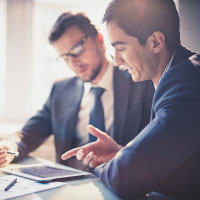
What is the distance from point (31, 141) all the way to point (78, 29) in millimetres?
782

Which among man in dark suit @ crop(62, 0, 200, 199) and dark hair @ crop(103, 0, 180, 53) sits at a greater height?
dark hair @ crop(103, 0, 180, 53)

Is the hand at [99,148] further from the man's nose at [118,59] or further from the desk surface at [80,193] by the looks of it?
the man's nose at [118,59]

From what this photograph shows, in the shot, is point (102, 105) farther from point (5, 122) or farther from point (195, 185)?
point (5, 122)

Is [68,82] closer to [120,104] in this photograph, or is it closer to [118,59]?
[120,104]

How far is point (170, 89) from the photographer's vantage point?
0.78 metres

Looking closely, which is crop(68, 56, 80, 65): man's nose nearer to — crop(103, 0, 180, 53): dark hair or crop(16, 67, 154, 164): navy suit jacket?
crop(16, 67, 154, 164): navy suit jacket

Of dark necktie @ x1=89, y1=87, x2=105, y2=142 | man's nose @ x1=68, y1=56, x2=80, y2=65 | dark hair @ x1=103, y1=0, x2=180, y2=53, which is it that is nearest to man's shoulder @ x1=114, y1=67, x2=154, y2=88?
dark necktie @ x1=89, y1=87, x2=105, y2=142

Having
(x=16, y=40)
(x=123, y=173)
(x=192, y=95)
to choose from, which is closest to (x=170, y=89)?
(x=192, y=95)

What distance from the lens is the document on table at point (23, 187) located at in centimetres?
84

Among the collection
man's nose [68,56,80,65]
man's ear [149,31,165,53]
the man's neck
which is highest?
man's ear [149,31,165,53]

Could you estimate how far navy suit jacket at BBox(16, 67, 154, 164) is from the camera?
149cm

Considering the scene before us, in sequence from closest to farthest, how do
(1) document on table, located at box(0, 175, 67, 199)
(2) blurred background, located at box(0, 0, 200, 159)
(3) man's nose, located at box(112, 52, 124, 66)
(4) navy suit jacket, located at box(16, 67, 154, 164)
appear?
(1) document on table, located at box(0, 175, 67, 199) < (3) man's nose, located at box(112, 52, 124, 66) < (4) navy suit jacket, located at box(16, 67, 154, 164) < (2) blurred background, located at box(0, 0, 200, 159)

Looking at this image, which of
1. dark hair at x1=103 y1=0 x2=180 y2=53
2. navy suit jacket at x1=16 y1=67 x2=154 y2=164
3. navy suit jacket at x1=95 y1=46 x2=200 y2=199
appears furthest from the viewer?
navy suit jacket at x1=16 y1=67 x2=154 y2=164

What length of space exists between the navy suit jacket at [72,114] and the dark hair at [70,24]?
337 millimetres
